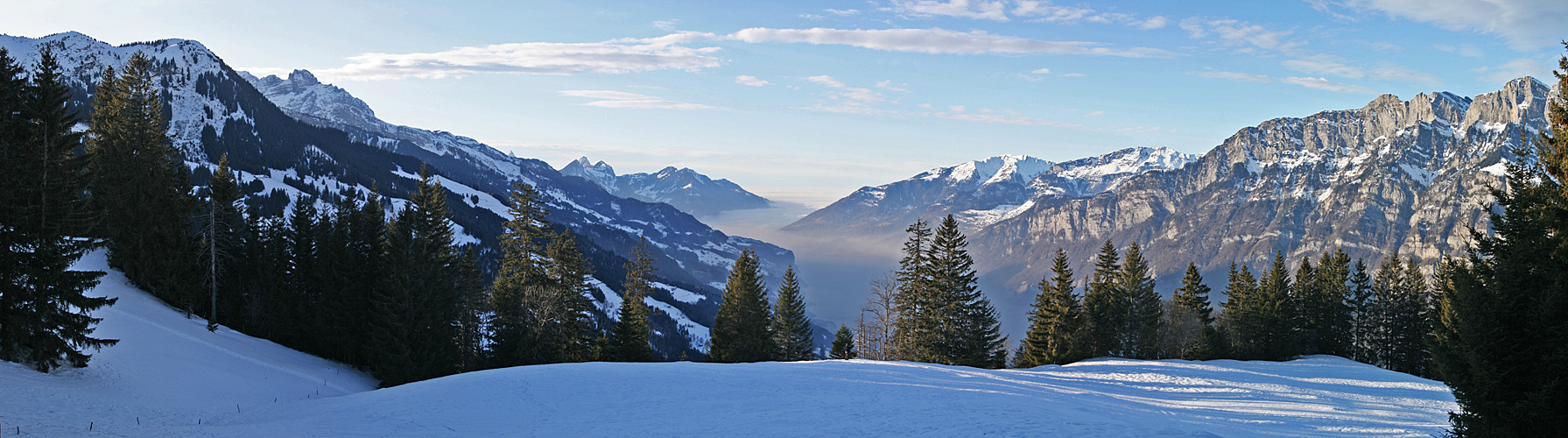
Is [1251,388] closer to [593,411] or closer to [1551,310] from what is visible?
[1551,310]

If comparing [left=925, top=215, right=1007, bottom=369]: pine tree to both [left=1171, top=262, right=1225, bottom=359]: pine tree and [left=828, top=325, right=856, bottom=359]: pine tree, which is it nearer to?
[left=828, top=325, right=856, bottom=359]: pine tree

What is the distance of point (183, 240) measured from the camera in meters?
40.6

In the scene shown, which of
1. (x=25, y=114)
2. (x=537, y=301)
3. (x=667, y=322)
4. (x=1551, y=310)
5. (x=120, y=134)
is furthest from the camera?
(x=667, y=322)

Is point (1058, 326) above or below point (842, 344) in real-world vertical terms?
above

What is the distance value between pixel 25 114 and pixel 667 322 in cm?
14077

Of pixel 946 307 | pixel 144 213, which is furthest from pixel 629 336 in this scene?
pixel 144 213

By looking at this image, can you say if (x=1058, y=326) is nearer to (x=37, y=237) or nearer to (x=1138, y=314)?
(x=1138, y=314)

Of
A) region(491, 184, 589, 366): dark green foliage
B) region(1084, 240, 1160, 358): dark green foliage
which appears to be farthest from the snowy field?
region(1084, 240, 1160, 358): dark green foliage

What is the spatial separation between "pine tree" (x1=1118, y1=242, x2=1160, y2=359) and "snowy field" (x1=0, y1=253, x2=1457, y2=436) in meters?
21.5

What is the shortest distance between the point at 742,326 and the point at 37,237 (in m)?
35.7

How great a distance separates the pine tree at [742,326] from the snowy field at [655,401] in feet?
53.2

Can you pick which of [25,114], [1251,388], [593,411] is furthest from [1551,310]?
[25,114]

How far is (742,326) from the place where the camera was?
166 ft

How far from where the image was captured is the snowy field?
19.1m
